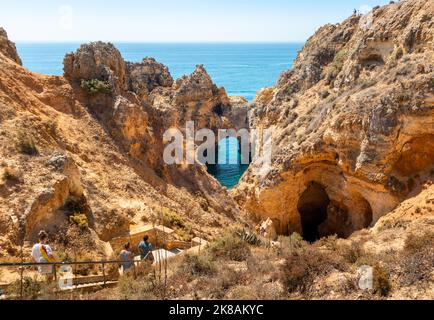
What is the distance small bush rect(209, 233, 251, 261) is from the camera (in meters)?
11.4

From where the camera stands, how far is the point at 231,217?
21.4 meters

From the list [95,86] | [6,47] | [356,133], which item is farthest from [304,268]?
[6,47]

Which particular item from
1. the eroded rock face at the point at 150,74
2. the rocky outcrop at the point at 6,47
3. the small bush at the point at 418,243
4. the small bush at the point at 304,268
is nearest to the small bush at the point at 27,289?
the small bush at the point at 304,268

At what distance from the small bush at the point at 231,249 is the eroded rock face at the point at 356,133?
9410 mm

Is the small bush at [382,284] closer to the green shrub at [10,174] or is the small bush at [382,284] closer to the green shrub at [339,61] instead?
the green shrub at [10,174]

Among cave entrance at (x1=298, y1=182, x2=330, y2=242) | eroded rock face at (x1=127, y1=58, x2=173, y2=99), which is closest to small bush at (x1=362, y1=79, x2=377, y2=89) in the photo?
cave entrance at (x1=298, y1=182, x2=330, y2=242)

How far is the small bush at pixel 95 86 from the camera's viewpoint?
61.6ft

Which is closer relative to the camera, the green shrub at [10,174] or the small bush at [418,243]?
the small bush at [418,243]

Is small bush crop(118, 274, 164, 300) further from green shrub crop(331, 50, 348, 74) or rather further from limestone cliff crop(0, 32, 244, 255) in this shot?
green shrub crop(331, 50, 348, 74)

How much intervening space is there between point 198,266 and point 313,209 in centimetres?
1772
